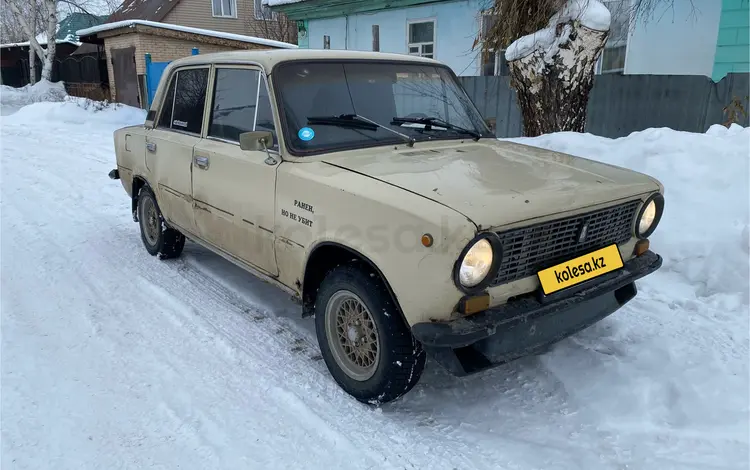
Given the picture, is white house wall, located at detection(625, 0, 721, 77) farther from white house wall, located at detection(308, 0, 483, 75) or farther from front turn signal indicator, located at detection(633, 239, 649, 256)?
front turn signal indicator, located at detection(633, 239, 649, 256)

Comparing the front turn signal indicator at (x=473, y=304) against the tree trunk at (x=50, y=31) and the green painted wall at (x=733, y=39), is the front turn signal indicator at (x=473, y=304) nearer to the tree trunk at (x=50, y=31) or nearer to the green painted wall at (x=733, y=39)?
the green painted wall at (x=733, y=39)

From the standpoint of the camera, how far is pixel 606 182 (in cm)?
311

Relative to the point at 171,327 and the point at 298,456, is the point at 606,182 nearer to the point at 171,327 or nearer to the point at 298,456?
the point at 298,456

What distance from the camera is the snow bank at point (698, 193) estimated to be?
436 centimetres

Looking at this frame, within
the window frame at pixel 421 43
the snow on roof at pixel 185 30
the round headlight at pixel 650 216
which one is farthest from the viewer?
the snow on roof at pixel 185 30

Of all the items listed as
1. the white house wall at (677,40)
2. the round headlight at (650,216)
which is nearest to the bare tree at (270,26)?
the white house wall at (677,40)

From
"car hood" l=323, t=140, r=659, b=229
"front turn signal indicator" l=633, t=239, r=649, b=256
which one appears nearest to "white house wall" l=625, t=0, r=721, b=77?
"car hood" l=323, t=140, r=659, b=229

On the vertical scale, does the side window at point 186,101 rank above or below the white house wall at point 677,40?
below

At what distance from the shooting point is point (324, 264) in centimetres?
327

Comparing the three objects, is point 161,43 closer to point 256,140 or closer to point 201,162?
point 201,162

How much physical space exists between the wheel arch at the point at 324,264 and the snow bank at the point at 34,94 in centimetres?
2390

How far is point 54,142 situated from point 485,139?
1133cm

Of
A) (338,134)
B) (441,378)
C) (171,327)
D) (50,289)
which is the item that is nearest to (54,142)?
(50,289)

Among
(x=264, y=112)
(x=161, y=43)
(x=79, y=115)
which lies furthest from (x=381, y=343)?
(x=161, y=43)
